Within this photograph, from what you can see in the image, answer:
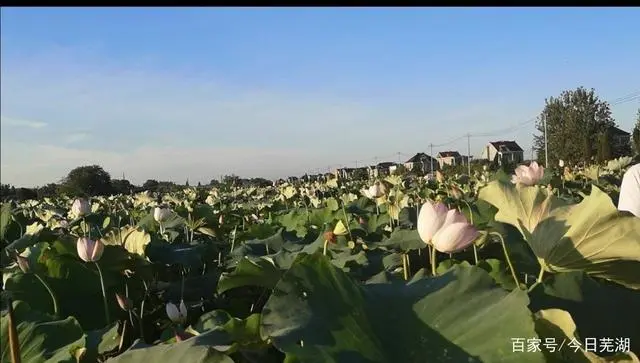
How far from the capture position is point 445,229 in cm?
96

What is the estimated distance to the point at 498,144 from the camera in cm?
4422

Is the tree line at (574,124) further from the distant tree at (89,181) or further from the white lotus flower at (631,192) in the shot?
the white lotus flower at (631,192)

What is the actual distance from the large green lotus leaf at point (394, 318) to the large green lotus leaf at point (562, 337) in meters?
0.02

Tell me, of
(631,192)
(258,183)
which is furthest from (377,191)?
(258,183)

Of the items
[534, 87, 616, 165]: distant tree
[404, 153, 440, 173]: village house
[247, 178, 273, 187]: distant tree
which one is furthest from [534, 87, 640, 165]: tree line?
[247, 178, 273, 187]: distant tree

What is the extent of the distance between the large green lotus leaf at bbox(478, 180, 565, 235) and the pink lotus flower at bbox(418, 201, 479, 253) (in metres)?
0.06

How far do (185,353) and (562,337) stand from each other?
38cm

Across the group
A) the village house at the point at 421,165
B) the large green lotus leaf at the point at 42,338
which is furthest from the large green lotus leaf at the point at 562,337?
the village house at the point at 421,165

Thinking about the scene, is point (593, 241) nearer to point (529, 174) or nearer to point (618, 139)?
point (529, 174)
